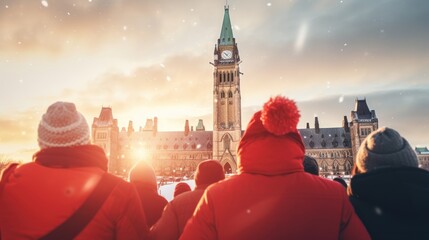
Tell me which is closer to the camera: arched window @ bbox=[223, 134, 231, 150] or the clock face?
arched window @ bbox=[223, 134, 231, 150]

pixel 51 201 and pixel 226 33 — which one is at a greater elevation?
pixel 226 33

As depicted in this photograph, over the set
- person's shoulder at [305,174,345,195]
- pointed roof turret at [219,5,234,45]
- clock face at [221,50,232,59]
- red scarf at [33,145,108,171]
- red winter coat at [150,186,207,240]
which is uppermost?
pointed roof turret at [219,5,234,45]

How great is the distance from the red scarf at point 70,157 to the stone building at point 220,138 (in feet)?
182

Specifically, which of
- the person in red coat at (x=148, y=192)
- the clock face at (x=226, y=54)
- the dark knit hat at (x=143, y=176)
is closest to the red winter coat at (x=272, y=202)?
the person in red coat at (x=148, y=192)

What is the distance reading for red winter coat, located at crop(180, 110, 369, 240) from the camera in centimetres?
214

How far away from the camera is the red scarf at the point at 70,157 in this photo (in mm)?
2531

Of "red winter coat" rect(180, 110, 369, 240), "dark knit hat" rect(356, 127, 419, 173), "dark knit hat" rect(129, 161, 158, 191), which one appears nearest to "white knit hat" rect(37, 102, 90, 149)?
"red winter coat" rect(180, 110, 369, 240)

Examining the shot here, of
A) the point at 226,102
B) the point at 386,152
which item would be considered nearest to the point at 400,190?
the point at 386,152

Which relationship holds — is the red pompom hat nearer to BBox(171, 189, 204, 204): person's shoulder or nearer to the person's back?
the person's back

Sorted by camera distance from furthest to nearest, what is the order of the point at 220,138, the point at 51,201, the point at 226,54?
the point at 226,54 < the point at 220,138 < the point at 51,201

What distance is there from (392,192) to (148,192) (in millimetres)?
3252

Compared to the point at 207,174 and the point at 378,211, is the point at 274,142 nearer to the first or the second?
the point at 378,211

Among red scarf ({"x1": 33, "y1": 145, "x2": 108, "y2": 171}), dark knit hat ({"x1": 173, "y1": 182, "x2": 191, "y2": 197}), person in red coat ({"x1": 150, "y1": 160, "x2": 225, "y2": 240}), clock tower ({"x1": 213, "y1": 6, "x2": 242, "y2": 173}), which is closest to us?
red scarf ({"x1": 33, "y1": 145, "x2": 108, "y2": 171})

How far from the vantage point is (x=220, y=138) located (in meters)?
60.6
